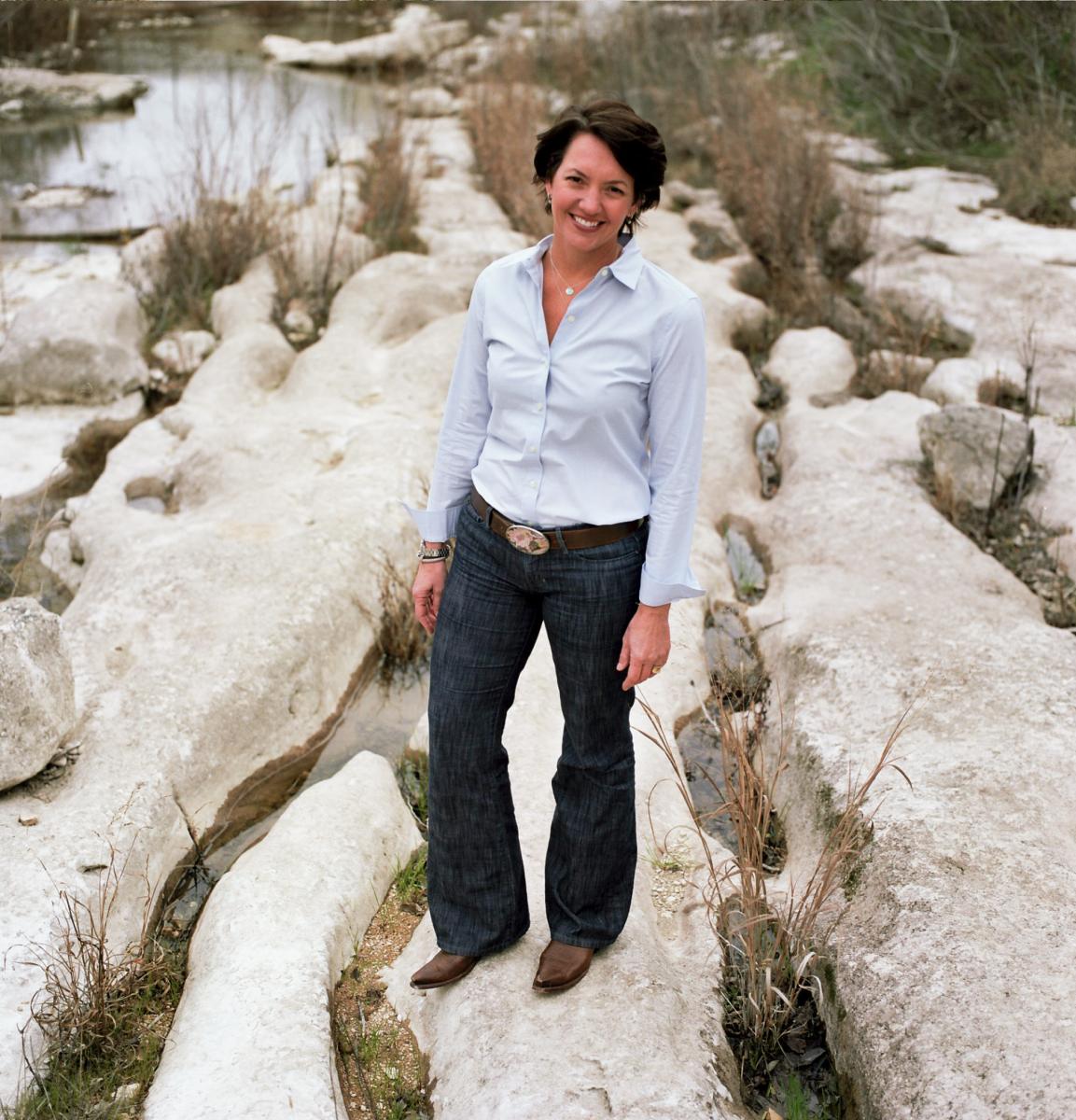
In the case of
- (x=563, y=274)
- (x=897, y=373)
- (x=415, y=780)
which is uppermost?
(x=563, y=274)

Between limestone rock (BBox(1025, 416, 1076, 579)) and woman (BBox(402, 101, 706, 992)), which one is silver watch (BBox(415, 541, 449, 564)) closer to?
woman (BBox(402, 101, 706, 992))

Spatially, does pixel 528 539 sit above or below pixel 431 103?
above

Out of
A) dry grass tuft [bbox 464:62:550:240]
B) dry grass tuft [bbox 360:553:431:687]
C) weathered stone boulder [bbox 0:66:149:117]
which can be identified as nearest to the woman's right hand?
dry grass tuft [bbox 360:553:431:687]

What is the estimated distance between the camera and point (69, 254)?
26.8ft

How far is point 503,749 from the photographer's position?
8.27 feet

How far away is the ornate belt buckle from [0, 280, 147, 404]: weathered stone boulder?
467 cm

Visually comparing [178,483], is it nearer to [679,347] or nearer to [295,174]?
[679,347]

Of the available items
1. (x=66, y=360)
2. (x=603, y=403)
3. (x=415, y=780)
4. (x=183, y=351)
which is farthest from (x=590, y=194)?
(x=183, y=351)

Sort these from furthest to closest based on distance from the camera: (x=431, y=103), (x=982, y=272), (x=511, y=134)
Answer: (x=431, y=103) < (x=511, y=134) < (x=982, y=272)

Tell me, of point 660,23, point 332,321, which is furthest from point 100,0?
point 332,321

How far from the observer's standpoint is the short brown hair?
210 centimetres

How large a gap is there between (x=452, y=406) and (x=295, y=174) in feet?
27.5

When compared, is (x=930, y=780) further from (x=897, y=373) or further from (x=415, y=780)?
(x=897, y=373)

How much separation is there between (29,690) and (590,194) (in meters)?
2.04
